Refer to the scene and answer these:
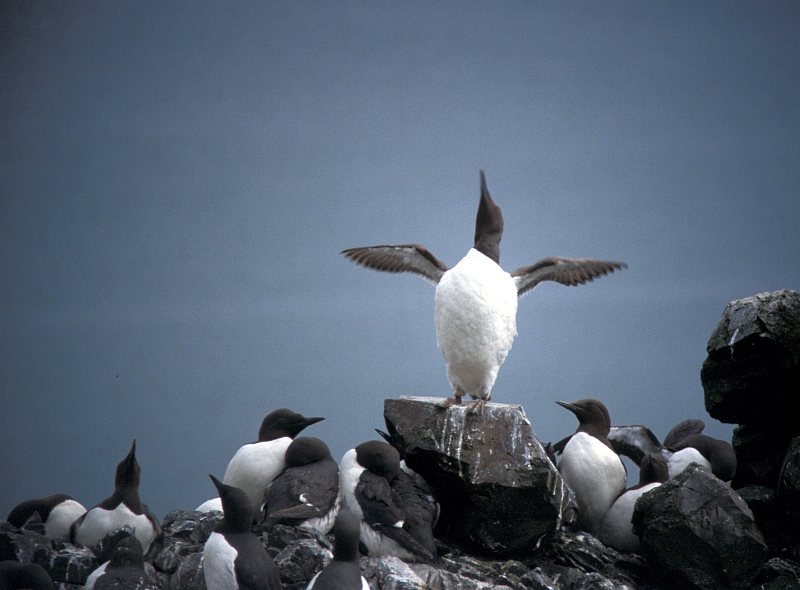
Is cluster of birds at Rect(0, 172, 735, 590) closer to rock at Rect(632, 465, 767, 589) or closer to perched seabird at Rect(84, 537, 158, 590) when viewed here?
perched seabird at Rect(84, 537, 158, 590)

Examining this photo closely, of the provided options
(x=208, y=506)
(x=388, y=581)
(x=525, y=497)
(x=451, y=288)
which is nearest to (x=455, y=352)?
(x=451, y=288)

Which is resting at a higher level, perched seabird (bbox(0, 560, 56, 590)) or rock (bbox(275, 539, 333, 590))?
rock (bbox(275, 539, 333, 590))

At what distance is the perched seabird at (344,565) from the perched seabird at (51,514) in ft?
9.89

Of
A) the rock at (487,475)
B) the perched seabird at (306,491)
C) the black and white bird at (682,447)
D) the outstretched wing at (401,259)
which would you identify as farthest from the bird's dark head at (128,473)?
the black and white bird at (682,447)

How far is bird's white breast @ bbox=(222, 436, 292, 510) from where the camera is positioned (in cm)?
671

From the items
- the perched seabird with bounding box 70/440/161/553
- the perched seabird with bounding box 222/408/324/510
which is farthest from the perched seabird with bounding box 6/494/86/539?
the perched seabird with bounding box 222/408/324/510

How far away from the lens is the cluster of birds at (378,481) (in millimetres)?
5199

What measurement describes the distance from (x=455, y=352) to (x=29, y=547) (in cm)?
327

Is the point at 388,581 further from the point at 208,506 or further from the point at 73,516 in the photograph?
the point at 73,516

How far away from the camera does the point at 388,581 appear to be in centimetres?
526

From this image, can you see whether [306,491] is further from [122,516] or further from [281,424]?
[122,516]

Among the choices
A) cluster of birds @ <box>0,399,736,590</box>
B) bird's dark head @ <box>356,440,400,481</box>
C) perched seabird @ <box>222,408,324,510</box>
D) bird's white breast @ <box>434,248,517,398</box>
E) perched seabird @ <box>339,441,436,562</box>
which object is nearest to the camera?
cluster of birds @ <box>0,399,736,590</box>

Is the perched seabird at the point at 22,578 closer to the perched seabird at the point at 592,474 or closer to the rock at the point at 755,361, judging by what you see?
the perched seabird at the point at 592,474

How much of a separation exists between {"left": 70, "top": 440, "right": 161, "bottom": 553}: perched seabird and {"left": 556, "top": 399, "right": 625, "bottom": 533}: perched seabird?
10.7 feet
